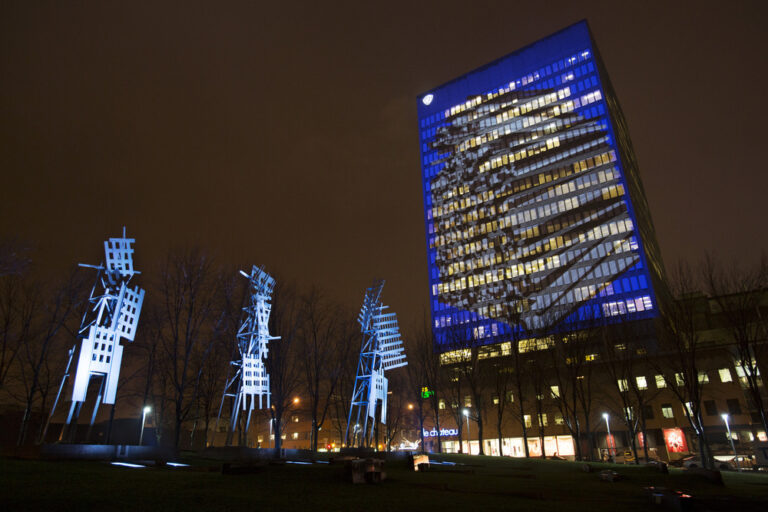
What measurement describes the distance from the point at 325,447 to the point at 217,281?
63.8 metres

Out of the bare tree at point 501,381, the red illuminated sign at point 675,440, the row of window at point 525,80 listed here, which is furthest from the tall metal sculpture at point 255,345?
the row of window at point 525,80

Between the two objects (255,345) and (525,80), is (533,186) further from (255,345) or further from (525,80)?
(255,345)

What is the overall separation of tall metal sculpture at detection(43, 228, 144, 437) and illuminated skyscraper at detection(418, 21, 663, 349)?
69.2 metres

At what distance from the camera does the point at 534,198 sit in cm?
9975

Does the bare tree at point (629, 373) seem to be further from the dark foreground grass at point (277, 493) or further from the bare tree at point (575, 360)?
the dark foreground grass at point (277, 493)

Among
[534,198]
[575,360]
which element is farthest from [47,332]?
[534,198]

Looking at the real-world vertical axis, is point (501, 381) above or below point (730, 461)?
above

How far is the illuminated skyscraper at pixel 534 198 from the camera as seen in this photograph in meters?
86.9

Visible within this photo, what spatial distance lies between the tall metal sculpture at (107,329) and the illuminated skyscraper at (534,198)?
69173 millimetres

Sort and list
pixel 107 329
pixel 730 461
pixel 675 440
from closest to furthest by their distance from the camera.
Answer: pixel 107 329 < pixel 730 461 < pixel 675 440

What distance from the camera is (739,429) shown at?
180 feet

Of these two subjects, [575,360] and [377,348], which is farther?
[575,360]

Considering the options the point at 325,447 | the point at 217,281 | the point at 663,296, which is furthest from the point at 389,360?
the point at 663,296

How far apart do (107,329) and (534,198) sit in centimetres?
9359
